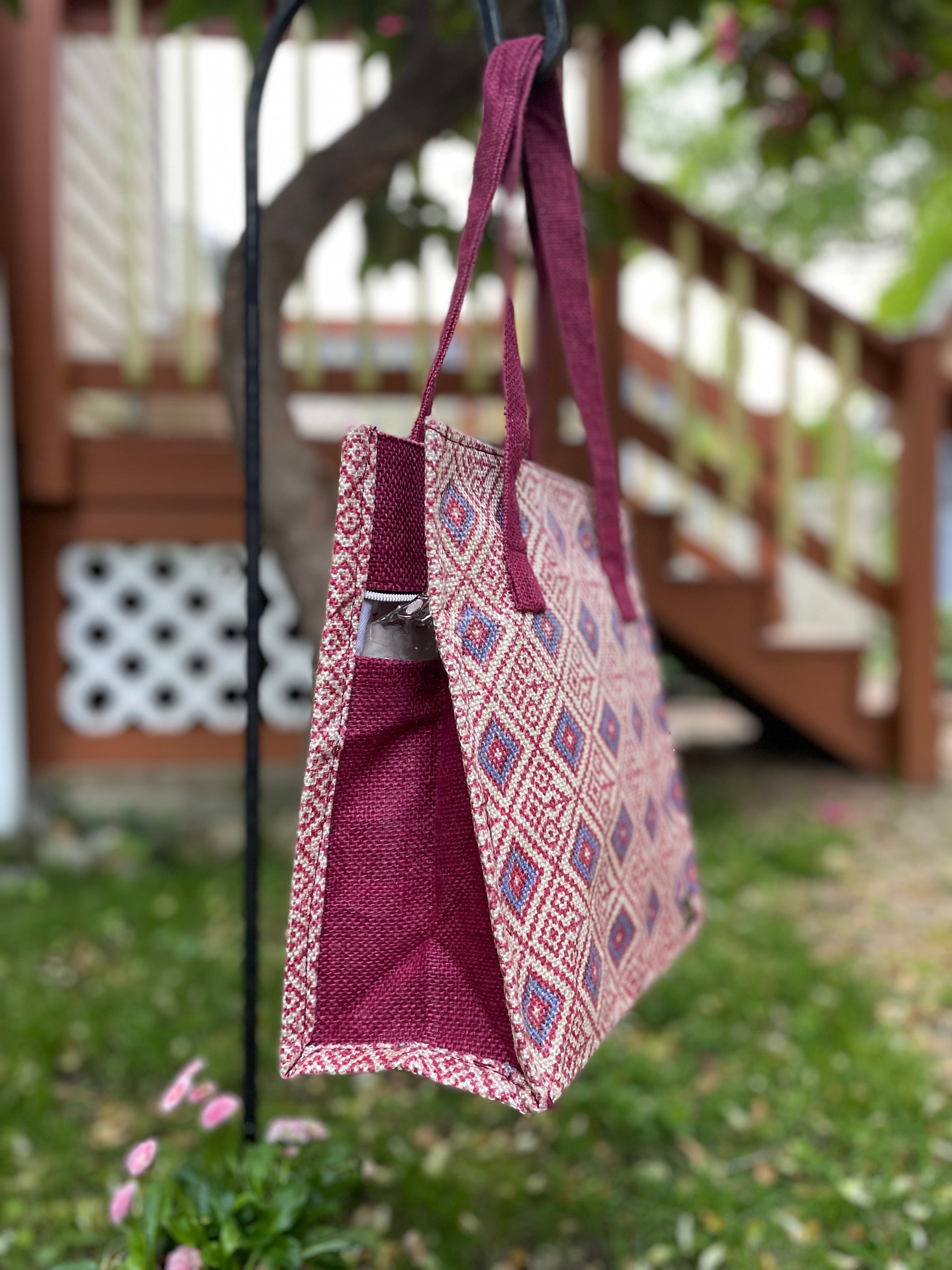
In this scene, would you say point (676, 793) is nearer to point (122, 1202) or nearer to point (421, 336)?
point (122, 1202)

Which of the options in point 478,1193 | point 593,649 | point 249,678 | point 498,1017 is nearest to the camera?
point 498,1017

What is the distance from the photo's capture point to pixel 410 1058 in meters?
0.82

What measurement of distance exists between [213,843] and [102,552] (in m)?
1.12

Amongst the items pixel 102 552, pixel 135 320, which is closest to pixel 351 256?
pixel 135 320

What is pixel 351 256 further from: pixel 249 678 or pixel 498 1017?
pixel 498 1017

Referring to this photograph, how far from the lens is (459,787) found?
813 millimetres

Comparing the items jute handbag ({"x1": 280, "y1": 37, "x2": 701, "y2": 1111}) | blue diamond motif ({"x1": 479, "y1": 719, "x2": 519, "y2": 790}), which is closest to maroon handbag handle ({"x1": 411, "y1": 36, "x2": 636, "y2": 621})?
jute handbag ({"x1": 280, "y1": 37, "x2": 701, "y2": 1111})

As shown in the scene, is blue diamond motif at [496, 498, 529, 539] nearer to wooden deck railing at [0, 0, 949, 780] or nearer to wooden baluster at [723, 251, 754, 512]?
wooden deck railing at [0, 0, 949, 780]

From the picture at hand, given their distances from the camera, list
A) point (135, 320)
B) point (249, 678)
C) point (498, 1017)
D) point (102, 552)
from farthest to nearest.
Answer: point (102, 552)
point (135, 320)
point (249, 678)
point (498, 1017)

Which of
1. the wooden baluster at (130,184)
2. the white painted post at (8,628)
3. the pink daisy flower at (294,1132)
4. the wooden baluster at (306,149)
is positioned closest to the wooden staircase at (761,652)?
the wooden baluster at (306,149)

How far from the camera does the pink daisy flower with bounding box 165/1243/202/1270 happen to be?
3.42ft

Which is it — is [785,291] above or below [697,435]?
above

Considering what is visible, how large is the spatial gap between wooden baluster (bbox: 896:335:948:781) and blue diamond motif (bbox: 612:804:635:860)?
3.24 meters

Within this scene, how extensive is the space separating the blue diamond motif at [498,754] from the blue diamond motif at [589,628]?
17 cm
